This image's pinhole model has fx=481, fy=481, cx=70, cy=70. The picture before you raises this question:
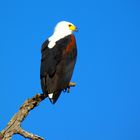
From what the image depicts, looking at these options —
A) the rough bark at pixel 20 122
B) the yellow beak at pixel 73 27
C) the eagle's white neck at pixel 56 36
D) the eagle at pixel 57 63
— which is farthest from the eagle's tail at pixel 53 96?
the yellow beak at pixel 73 27

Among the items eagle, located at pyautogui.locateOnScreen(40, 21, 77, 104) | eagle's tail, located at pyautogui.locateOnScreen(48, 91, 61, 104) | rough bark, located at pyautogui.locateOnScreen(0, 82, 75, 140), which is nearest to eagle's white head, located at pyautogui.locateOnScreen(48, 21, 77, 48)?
eagle, located at pyautogui.locateOnScreen(40, 21, 77, 104)

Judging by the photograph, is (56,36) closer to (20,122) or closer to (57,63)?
(57,63)

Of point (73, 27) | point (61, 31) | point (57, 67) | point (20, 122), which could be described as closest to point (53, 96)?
point (57, 67)

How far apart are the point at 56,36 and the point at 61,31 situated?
30cm

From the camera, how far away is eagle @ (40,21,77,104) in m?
8.70

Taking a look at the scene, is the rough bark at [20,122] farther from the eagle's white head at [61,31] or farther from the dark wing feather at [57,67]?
the eagle's white head at [61,31]

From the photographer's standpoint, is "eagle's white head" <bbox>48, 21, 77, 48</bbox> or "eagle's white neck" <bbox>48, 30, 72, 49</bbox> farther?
"eagle's white head" <bbox>48, 21, 77, 48</bbox>

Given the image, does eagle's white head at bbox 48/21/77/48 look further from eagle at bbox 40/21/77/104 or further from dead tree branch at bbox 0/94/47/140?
dead tree branch at bbox 0/94/47/140

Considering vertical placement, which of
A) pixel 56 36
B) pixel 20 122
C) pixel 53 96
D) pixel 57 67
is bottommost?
pixel 20 122

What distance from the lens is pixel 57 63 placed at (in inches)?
356

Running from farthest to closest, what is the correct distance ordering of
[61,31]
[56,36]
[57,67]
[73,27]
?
[73,27], [61,31], [56,36], [57,67]

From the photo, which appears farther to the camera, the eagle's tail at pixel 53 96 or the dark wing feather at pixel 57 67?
the dark wing feather at pixel 57 67

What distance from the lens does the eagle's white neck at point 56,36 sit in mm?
9378

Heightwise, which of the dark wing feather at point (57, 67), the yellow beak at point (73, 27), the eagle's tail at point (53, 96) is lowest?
the eagle's tail at point (53, 96)
